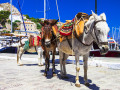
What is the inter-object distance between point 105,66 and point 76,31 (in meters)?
4.93

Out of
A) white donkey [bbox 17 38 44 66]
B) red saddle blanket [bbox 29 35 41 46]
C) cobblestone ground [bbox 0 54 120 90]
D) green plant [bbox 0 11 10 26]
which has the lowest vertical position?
cobblestone ground [bbox 0 54 120 90]

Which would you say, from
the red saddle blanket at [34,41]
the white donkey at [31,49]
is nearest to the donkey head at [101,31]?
the red saddle blanket at [34,41]

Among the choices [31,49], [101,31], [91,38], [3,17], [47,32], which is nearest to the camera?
[101,31]

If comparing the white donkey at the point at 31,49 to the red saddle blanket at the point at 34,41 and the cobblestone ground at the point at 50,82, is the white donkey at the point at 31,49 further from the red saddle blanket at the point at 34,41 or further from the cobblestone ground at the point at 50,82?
the cobblestone ground at the point at 50,82

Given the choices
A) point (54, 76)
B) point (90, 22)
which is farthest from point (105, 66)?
point (90, 22)

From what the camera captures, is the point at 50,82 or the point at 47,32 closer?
the point at 50,82

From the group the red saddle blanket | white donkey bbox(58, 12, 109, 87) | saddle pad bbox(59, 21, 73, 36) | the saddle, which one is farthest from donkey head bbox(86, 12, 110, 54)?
the red saddle blanket

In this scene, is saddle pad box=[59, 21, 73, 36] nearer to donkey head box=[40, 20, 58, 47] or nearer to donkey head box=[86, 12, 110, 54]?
donkey head box=[40, 20, 58, 47]

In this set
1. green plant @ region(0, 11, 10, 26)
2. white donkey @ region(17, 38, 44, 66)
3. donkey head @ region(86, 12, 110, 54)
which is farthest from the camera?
green plant @ region(0, 11, 10, 26)

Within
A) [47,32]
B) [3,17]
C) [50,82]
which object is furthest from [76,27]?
[3,17]

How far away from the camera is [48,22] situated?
17.5ft

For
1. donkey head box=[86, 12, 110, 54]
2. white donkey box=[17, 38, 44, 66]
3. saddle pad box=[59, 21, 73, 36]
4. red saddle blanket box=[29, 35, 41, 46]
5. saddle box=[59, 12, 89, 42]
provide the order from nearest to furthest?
donkey head box=[86, 12, 110, 54], saddle box=[59, 12, 89, 42], saddle pad box=[59, 21, 73, 36], red saddle blanket box=[29, 35, 41, 46], white donkey box=[17, 38, 44, 66]

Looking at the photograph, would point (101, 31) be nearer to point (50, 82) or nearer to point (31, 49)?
point (50, 82)

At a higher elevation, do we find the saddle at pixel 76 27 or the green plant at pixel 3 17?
the green plant at pixel 3 17
